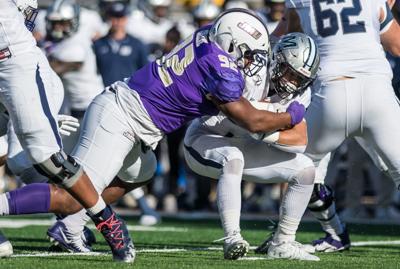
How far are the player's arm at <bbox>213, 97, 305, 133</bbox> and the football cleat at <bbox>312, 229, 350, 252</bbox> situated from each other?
1.32m

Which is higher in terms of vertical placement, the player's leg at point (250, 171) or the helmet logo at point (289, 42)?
the helmet logo at point (289, 42)

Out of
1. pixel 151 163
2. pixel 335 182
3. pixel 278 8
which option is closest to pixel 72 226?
pixel 151 163

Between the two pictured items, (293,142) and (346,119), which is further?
(346,119)

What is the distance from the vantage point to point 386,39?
24.8 feet

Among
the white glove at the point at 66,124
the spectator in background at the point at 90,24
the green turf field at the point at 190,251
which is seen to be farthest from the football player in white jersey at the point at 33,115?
the spectator in background at the point at 90,24

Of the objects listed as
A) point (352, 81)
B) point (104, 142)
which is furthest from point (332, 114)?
point (104, 142)

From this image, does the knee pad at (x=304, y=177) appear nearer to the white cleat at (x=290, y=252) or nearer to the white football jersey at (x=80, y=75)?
the white cleat at (x=290, y=252)

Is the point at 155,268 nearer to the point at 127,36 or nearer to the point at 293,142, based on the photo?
the point at 293,142

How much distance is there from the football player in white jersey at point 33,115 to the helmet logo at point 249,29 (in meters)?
1.23

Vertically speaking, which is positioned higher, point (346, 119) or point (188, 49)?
point (188, 49)

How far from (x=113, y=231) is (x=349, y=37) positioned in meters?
2.13

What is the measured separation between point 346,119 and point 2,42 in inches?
89.9

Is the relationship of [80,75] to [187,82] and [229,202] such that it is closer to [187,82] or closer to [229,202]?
[187,82]

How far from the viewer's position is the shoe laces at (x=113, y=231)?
6184mm
